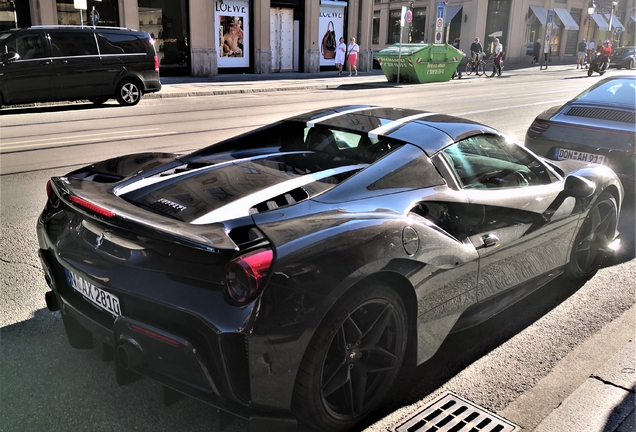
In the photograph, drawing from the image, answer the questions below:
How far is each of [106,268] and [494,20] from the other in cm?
4789

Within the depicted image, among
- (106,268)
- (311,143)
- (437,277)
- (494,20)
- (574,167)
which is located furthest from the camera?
(494,20)

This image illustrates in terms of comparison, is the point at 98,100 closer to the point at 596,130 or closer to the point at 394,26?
the point at 596,130

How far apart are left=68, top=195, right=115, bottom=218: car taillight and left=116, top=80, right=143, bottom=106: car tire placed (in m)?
13.1

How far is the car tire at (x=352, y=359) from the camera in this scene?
2.39 m

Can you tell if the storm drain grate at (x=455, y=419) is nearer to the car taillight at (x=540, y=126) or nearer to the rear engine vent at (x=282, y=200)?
the rear engine vent at (x=282, y=200)

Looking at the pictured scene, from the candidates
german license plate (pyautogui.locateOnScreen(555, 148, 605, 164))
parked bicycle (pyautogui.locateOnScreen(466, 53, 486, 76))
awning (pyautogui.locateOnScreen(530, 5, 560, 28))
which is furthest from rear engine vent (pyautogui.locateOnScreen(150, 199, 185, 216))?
awning (pyautogui.locateOnScreen(530, 5, 560, 28))

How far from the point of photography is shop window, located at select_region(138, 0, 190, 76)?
77.5ft

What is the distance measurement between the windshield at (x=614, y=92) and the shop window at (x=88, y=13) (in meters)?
18.6

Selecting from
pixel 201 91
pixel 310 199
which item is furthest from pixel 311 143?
pixel 201 91

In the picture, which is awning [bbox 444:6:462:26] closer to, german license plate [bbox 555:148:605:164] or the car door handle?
german license plate [bbox 555:148:605:164]

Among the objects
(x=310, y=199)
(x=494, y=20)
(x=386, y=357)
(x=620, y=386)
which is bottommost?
(x=620, y=386)

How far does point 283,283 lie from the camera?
2258mm

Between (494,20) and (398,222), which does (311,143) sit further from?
(494,20)

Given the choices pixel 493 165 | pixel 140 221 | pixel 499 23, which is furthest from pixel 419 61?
pixel 499 23
